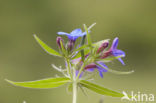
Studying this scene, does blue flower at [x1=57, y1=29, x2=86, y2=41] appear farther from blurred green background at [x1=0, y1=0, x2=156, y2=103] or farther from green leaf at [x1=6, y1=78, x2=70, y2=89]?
blurred green background at [x1=0, y1=0, x2=156, y2=103]

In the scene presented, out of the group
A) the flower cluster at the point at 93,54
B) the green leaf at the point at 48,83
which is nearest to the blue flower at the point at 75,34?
the flower cluster at the point at 93,54

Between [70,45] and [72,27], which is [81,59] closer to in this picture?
[70,45]

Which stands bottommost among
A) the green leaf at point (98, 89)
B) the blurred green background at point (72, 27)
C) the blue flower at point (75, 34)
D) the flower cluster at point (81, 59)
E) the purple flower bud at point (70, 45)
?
the green leaf at point (98, 89)

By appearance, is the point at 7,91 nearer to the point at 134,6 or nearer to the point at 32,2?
the point at 32,2

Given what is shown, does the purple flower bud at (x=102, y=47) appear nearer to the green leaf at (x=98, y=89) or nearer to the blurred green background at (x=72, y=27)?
the green leaf at (x=98, y=89)

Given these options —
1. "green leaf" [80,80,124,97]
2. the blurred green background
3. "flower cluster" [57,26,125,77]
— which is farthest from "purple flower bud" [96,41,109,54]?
the blurred green background

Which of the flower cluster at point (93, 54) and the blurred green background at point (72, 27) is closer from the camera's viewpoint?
the flower cluster at point (93, 54)

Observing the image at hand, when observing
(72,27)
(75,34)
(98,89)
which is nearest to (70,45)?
(75,34)

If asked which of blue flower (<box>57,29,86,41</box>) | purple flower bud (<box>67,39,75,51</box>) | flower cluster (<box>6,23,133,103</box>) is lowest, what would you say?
flower cluster (<box>6,23,133,103</box>)
